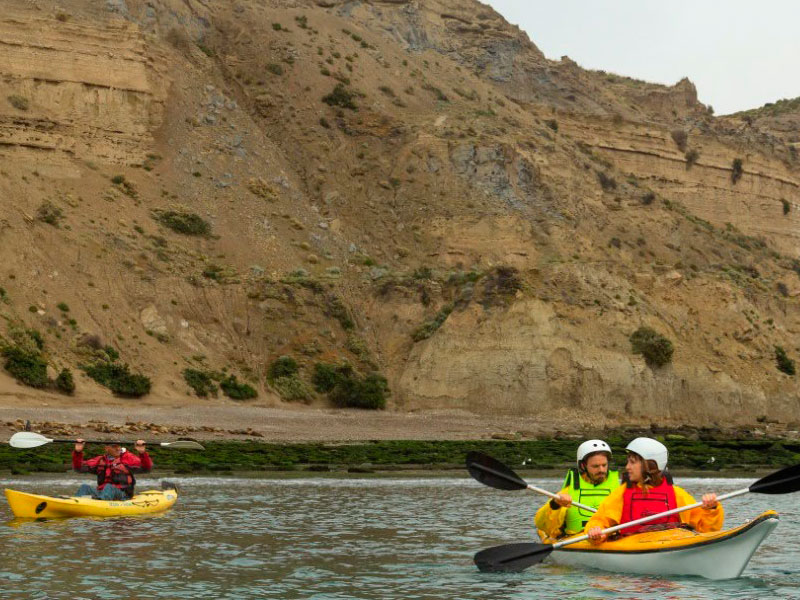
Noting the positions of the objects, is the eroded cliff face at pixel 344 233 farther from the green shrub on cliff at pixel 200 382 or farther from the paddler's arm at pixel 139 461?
the paddler's arm at pixel 139 461

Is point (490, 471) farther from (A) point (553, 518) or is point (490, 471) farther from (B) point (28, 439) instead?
(B) point (28, 439)

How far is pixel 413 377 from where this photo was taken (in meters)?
56.2

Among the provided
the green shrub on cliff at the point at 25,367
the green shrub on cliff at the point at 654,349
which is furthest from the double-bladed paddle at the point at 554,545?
the green shrub on cliff at the point at 654,349

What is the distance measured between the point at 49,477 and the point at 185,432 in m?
11.1

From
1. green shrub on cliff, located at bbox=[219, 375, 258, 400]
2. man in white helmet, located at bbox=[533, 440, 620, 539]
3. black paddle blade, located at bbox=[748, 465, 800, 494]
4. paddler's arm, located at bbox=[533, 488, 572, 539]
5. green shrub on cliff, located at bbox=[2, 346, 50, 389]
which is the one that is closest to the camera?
black paddle blade, located at bbox=[748, 465, 800, 494]

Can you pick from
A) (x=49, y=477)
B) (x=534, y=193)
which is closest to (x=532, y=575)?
(x=49, y=477)

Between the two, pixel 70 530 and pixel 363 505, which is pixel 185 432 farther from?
pixel 70 530

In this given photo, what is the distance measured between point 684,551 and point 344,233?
2141 inches

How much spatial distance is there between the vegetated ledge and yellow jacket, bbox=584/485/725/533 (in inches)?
817

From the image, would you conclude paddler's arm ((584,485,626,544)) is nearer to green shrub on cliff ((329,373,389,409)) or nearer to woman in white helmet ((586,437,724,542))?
woman in white helmet ((586,437,724,542))

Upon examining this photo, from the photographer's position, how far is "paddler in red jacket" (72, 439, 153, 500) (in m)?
22.4

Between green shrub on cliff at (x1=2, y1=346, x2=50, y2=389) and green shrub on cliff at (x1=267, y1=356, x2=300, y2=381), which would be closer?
green shrub on cliff at (x1=2, y1=346, x2=50, y2=389)

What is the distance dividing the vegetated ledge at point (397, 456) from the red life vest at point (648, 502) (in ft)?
68.9

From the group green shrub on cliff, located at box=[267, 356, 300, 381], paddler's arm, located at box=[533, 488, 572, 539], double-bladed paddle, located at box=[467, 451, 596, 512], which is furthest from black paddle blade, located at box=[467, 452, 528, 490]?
green shrub on cliff, located at box=[267, 356, 300, 381]
